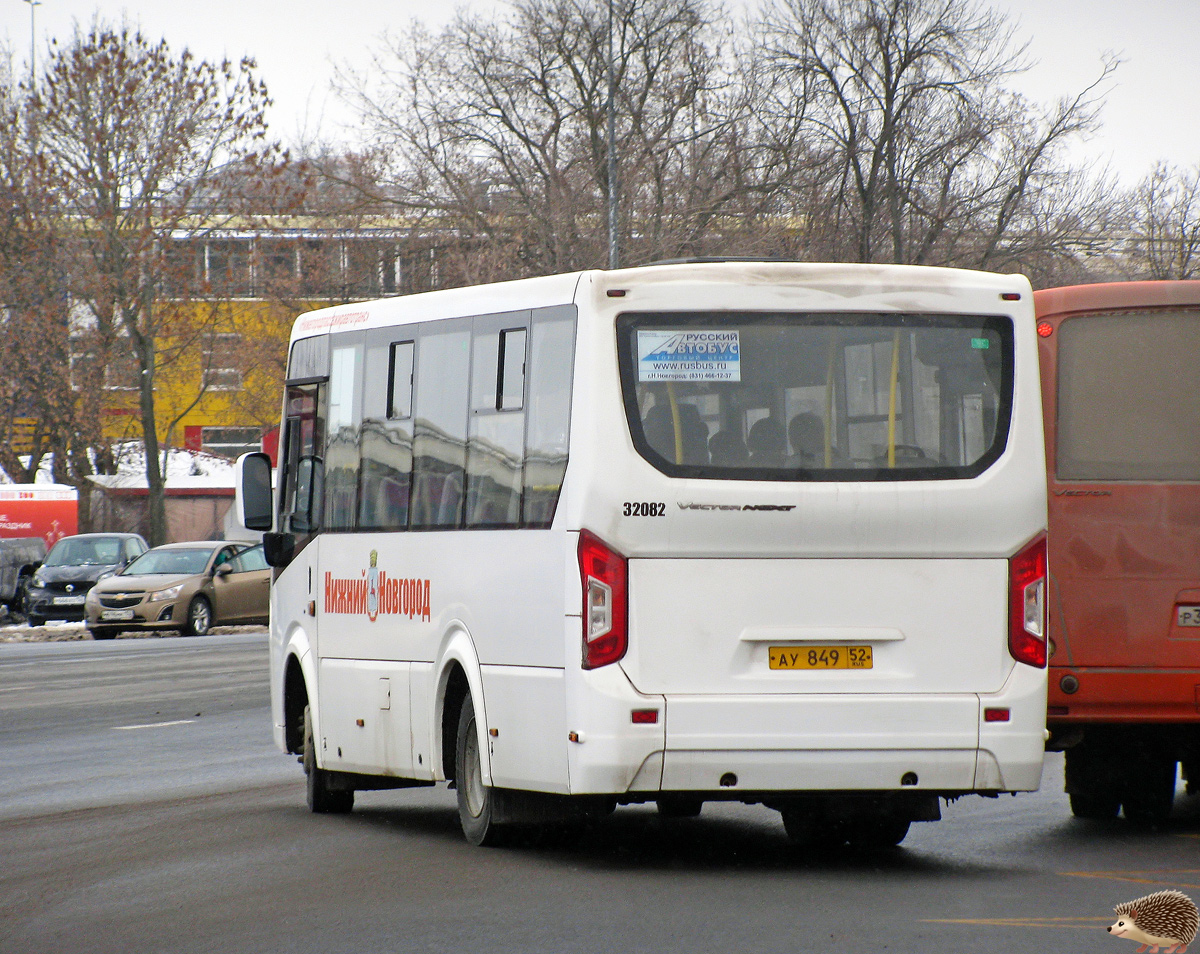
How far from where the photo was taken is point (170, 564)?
33656 mm

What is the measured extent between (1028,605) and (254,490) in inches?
209

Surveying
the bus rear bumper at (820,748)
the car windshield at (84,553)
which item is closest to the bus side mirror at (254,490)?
the bus rear bumper at (820,748)

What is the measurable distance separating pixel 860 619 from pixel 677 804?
1708 millimetres

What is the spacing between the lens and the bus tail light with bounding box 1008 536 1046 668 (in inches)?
337

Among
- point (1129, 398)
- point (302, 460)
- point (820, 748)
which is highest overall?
point (1129, 398)

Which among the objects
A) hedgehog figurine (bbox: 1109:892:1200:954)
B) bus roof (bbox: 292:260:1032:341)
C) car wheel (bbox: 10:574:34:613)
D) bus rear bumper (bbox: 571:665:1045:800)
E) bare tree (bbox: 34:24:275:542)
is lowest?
car wheel (bbox: 10:574:34:613)

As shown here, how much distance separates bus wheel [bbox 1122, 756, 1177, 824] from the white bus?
220 cm

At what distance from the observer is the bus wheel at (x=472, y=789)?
9258mm

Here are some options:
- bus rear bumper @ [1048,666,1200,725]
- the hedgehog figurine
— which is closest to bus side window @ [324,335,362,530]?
bus rear bumper @ [1048,666,1200,725]

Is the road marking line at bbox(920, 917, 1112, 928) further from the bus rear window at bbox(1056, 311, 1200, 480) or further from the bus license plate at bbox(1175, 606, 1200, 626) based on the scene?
the bus rear window at bbox(1056, 311, 1200, 480)

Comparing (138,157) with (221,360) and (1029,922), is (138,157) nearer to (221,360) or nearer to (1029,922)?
(221,360)

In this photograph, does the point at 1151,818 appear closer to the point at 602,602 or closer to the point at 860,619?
the point at 860,619

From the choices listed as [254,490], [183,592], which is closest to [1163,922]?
[254,490]

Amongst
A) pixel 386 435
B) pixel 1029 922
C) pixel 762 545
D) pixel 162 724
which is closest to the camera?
pixel 1029 922
